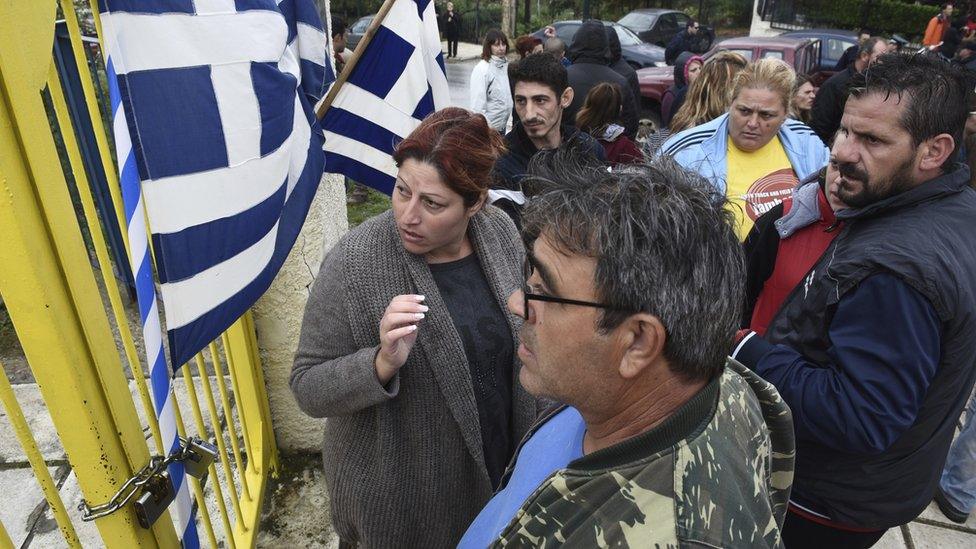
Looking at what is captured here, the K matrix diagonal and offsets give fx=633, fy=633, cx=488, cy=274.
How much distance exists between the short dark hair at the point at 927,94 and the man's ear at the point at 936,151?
0.01m

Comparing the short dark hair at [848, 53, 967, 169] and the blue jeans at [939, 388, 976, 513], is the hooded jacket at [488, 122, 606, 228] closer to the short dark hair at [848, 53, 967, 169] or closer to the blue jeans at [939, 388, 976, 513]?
the short dark hair at [848, 53, 967, 169]

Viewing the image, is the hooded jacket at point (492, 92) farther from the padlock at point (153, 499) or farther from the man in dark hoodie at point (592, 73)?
the padlock at point (153, 499)

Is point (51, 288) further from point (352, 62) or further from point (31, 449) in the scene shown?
point (352, 62)

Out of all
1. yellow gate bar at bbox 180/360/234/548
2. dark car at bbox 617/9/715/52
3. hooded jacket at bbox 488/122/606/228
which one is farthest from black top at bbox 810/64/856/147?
dark car at bbox 617/9/715/52

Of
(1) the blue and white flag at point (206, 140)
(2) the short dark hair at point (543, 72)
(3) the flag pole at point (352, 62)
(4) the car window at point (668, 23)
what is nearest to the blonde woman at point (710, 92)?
(2) the short dark hair at point (543, 72)

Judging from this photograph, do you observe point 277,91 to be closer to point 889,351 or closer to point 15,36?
point 15,36

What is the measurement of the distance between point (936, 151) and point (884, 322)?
529 mm

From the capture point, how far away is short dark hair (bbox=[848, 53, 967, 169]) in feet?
5.58

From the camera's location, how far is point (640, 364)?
1.15 m

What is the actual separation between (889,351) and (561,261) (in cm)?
95

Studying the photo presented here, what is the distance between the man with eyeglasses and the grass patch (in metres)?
5.28

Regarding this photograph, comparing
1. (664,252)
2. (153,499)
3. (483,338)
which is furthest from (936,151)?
(153,499)

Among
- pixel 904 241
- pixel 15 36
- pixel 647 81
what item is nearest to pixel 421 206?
pixel 15 36

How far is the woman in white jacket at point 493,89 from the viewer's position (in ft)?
20.5
